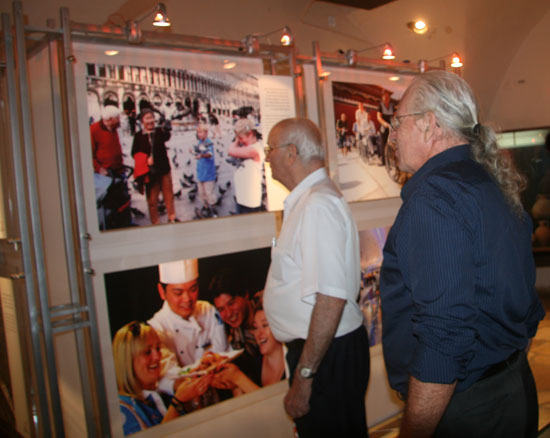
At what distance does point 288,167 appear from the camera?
2.36 metres

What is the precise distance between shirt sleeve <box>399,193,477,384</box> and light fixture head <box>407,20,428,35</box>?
16.4ft

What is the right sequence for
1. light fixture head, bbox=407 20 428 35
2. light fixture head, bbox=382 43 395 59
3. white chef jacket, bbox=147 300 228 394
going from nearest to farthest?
white chef jacket, bbox=147 300 228 394, light fixture head, bbox=382 43 395 59, light fixture head, bbox=407 20 428 35

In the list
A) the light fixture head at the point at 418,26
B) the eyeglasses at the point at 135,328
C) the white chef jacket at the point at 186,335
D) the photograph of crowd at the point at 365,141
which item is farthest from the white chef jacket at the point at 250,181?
the light fixture head at the point at 418,26

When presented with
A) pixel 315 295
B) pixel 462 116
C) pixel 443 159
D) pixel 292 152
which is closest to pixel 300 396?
pixel 315 295

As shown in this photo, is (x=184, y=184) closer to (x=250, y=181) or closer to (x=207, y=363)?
(x=250, y=181)

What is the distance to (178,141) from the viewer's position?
2602 mm

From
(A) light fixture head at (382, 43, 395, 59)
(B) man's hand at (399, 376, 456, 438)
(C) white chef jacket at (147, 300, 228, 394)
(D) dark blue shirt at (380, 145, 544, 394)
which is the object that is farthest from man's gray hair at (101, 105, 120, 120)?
(A) light fixture head at (382, 43, 395, 59)

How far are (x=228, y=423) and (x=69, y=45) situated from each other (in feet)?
6.70

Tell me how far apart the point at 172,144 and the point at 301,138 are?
26.9 inches

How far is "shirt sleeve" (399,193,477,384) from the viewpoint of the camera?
1236 mm

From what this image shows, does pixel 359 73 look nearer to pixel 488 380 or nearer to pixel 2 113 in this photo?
pixel 2 113

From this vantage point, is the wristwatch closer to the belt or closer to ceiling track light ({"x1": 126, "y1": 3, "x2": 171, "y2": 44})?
the belt

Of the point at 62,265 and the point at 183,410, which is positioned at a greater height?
the point at 62,265

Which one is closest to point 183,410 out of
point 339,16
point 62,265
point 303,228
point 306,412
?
point 306,412
